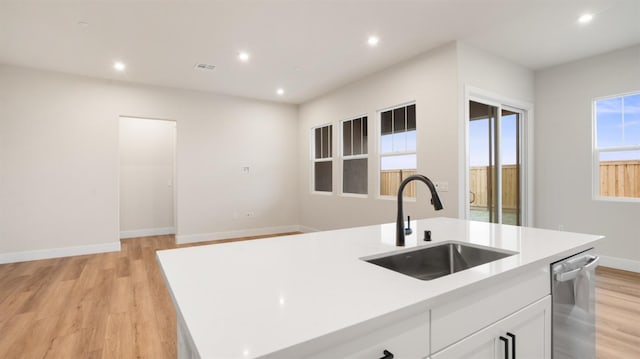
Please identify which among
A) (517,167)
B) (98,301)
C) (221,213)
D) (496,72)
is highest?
(496,72)

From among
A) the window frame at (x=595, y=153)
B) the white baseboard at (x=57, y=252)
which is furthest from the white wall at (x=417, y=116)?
the white baseboard at (x=57, y=252)

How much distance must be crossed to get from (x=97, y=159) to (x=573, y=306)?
5.85 metres

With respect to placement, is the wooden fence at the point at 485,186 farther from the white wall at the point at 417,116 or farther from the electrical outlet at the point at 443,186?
the white wall at the point at 417,116

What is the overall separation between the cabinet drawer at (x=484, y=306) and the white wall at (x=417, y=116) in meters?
2.48

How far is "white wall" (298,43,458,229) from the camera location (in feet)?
11.8

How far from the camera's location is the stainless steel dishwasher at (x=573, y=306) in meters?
1.28

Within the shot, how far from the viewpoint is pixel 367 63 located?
429 cm

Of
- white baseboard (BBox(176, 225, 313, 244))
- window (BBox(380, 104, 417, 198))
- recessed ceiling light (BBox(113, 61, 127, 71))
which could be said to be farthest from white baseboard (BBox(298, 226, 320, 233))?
recessed ceiling light (BBox(113, 61, 127, 71))

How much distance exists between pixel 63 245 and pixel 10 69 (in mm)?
2627

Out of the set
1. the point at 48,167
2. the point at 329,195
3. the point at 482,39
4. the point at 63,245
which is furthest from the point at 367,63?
the point at 63,245

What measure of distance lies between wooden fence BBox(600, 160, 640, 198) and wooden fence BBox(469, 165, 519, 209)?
0.94 meters

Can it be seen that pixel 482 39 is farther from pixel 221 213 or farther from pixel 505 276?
pixel 221 213

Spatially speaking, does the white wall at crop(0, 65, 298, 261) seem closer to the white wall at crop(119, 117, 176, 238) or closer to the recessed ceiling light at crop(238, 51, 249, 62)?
the white wall at crop(119, 117, 176, 238)

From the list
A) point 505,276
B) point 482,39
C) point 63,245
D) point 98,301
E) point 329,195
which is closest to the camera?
point 505,276
